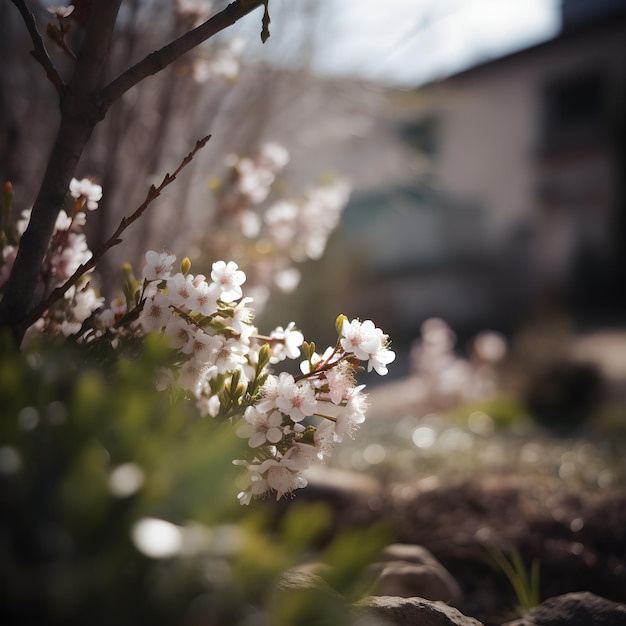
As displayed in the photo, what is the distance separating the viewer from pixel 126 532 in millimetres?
749

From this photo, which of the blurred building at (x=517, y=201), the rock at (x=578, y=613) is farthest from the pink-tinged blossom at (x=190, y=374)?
the blurred building at (x=517, y=201)

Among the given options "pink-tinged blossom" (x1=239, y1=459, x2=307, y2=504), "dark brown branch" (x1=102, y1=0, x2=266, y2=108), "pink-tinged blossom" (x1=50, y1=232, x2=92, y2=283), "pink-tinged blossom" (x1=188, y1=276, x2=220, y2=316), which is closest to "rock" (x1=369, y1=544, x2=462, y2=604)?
"pink-tinged blossom" (x1=239, y1=459, x2=307, y2=504)

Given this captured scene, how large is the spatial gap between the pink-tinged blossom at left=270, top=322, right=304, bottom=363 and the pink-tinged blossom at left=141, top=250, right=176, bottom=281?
296mm

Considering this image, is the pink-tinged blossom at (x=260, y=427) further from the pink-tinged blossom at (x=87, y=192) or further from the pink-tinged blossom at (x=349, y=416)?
the pink-tinged blossom at (x=87, y=192)

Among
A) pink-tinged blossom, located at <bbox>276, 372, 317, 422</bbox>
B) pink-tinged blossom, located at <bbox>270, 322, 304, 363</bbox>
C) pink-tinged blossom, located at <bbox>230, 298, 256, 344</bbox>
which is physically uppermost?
pink-tinged blossom, located at <bbox>270, 322, 304, 363</bbox>

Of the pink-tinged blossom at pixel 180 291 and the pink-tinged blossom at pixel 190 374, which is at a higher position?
the pink-tinged blossom at pixel 180 291

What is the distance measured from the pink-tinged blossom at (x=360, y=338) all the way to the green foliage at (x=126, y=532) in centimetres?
60

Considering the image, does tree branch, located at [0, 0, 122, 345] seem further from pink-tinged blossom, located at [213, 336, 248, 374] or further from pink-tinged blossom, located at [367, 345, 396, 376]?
pink-tinged blossom, located at [367, 345, 396, 376]

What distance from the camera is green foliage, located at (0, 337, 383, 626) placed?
0.70 m

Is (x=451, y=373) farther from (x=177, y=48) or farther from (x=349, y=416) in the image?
(x=177, y=48)

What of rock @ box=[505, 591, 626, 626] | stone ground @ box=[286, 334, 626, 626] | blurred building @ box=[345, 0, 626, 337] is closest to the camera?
rock @ box=[505, 591, 626, 626]

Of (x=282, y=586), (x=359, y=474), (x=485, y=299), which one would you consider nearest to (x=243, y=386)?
A: (x=282, y=586)

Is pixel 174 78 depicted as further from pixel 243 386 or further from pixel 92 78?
pixel 243 386

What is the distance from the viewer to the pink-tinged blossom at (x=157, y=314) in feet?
4.78
